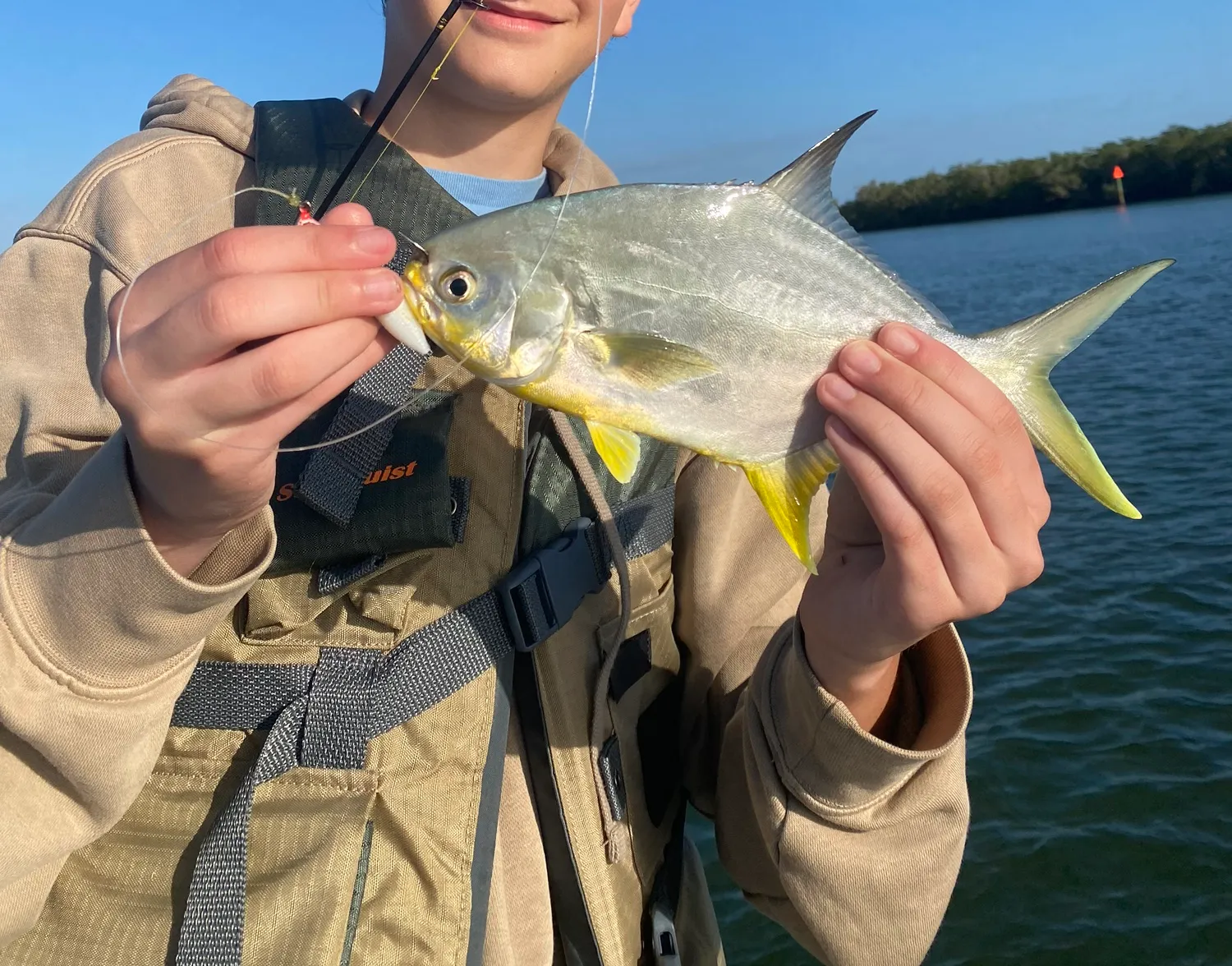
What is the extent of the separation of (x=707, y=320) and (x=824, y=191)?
19.0 inches

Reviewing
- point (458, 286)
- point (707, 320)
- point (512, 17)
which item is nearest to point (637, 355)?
point (707, 320)

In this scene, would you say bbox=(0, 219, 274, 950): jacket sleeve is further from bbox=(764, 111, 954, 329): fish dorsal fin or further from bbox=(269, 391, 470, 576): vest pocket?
bbox=(764, 111, 954, 329): fish dorsal fin

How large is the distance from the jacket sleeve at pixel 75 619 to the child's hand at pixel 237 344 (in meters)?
0.17

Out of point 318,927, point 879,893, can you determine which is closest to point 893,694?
point 879,893

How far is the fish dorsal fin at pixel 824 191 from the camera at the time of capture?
7.55ft

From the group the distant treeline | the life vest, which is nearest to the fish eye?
the life vest

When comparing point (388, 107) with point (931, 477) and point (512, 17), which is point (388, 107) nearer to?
point (512, 17)

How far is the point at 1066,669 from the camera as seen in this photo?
872 centimetres

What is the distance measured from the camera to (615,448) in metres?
2.28

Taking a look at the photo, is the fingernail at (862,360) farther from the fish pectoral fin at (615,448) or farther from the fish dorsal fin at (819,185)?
the fish pectoral fin at (615,448)

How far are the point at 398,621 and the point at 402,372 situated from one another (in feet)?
2.10

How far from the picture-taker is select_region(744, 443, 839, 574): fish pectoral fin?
2311 millimetres

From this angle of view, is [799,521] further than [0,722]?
Yes

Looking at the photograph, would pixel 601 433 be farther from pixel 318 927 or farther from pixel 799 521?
pixel 318 927
